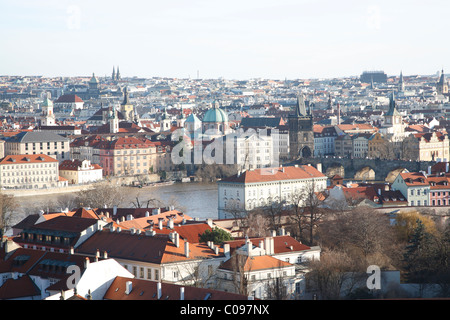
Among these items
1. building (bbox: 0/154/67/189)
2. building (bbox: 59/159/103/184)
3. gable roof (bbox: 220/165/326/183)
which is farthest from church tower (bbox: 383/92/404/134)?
gable roof (bbox: 220/165/326/183)

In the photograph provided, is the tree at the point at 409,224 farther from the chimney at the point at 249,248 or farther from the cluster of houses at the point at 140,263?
the chimney at the point at 249,248

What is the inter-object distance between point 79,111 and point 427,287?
62.6 metres

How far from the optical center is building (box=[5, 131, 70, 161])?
35.8m

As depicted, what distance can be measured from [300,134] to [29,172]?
12.2m

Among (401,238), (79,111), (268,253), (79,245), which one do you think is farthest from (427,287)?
(79,111)

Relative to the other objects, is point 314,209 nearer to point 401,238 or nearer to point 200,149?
point 401,238

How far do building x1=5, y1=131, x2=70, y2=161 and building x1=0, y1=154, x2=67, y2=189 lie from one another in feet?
11.0

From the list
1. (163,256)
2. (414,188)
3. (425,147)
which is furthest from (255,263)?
(425,147)

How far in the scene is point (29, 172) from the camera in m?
32.0

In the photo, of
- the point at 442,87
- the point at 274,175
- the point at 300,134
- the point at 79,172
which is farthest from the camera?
the point at 442,87

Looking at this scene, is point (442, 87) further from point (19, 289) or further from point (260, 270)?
point (19, 289)

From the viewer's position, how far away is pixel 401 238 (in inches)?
621

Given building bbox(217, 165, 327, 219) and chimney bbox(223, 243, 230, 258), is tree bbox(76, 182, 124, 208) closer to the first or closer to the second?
building bbox(217, 165, 327, 219)
